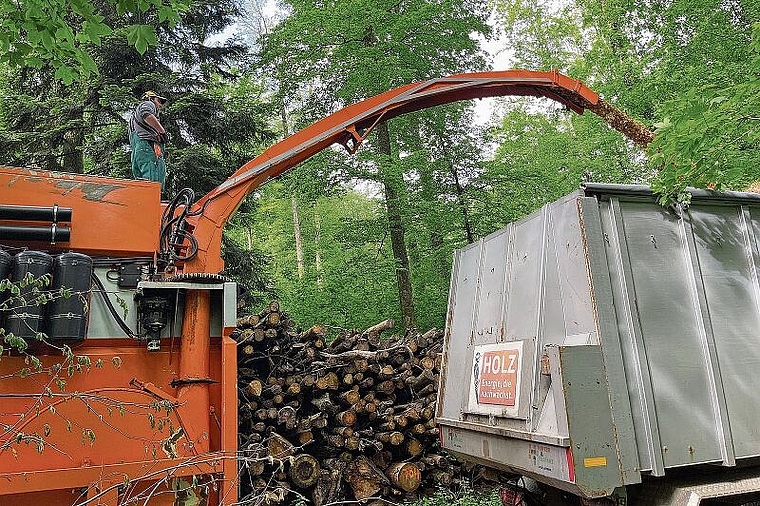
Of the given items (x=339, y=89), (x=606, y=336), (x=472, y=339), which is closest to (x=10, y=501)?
(x=472, y=339)

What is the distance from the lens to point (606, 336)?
3426 mm

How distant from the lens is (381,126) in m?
13.2

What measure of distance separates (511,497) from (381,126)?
969cm

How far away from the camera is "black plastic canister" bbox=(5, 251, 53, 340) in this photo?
3773 millimetres

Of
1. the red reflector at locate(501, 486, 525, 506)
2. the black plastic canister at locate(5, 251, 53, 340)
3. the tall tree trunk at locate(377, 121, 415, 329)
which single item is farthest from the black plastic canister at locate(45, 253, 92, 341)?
the tall tree trunk at locate(377, 121, 415, 329)

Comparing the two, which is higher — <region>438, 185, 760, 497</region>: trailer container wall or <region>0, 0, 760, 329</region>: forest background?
<region>0, 0, 760, 329</region>: forest background

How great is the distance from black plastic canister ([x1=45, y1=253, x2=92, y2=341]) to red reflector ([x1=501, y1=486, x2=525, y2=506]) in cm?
356

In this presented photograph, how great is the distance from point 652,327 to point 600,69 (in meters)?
9.83

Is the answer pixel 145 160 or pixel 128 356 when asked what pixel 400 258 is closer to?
pixel 145 160

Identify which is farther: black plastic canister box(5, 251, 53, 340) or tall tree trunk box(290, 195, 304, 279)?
tall tree trunk box(290, 195, 304, 279)

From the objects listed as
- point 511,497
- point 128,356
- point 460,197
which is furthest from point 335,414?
point 460,197

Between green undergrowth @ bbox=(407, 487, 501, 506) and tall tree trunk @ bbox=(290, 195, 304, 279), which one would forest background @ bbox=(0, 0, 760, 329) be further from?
tall tree trunk @ bbox=(290, 195, 304, 279)

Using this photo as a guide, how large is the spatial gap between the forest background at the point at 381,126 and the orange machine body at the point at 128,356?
5.86m

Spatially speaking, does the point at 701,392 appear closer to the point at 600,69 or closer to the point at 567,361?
the point at 567,361
